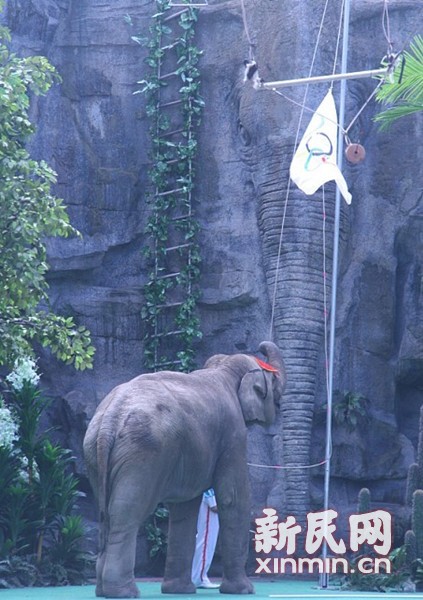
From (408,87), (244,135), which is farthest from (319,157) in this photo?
(244,135)

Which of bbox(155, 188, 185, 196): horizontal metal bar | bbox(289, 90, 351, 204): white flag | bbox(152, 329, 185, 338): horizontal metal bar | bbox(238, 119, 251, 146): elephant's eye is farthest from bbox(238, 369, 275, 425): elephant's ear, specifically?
Answer: bbox(155, 188, 185, 196): horizontal metal bar

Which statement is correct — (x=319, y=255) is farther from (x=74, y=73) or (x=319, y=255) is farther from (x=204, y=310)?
(x=74, y=73)

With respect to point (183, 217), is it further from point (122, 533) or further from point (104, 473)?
point (122, 533)

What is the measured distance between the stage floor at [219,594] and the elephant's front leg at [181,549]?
0.47 feet

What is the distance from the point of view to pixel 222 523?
10969 mm

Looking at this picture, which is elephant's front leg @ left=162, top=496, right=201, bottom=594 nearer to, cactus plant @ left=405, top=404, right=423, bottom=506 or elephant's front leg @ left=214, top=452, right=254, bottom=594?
elephant's front leg @ left=214, top=452, right=254, bottom=594

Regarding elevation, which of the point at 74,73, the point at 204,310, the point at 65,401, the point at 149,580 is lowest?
the point at 149,580

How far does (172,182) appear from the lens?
17109mm

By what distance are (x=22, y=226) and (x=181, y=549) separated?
291 centimetres

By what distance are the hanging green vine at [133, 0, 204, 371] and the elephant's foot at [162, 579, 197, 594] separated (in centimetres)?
541

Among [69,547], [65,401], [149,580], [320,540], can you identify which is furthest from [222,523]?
[65,401]

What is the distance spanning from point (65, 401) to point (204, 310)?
202cm

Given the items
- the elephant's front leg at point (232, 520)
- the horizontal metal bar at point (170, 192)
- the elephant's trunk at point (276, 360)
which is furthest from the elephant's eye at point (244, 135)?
the elephant's front leg at point (232, 520)

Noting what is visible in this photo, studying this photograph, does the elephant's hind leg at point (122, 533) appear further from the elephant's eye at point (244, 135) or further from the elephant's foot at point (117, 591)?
the elephant's eye at point (244, 135)
